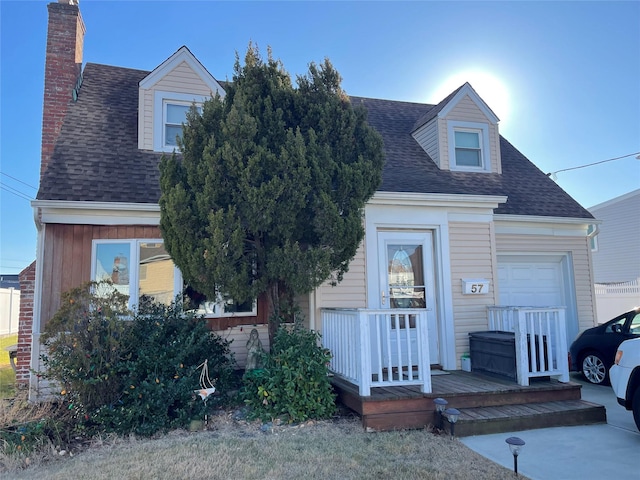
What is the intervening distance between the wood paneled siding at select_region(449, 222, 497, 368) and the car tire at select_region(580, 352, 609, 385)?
2.04 metres

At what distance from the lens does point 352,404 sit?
5.23 meters

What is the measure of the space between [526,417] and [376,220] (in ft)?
11.1

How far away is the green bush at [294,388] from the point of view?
17.0 ft

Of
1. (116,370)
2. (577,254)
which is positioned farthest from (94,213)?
(577,254)

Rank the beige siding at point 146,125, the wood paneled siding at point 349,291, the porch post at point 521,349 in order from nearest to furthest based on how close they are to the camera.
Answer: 1. the porch post at point 521,349
2. the wood paneled siding at point 349,291
3. the beige siding at point 146,125

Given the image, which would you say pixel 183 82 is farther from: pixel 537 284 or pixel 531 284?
pixel 537 284

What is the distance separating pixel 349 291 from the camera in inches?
266

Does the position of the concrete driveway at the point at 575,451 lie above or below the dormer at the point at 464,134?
below

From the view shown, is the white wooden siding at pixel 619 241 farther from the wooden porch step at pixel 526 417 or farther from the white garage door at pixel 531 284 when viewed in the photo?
the wooden porch step at pixel 526 417

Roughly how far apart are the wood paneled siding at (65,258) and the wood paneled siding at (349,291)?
329 cm

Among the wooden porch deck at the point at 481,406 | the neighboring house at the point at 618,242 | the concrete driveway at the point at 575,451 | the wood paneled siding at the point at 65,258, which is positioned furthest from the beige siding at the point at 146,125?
the neighboring house at the point at 618,242

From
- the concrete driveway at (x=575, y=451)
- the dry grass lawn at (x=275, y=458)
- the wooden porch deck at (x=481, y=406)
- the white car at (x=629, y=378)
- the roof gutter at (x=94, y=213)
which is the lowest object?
the concrete driveway at (x=575, y=451)

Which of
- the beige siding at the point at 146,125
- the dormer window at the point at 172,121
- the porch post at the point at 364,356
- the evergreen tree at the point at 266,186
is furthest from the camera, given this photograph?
the dormer window at the point at 172,121

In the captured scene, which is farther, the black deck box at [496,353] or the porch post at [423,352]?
the black deck box at [496,353]
